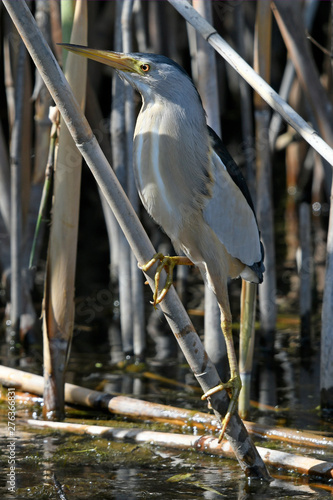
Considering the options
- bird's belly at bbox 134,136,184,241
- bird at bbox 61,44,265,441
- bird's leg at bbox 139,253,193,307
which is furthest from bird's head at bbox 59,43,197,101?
bird's leg at bbox 139,253,193,307

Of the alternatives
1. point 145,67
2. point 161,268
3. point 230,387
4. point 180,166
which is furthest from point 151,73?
point 230,387

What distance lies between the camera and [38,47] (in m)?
1.33

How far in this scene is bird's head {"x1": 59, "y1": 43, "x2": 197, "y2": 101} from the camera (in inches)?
69.0

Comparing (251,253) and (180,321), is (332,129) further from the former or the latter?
(180,321)

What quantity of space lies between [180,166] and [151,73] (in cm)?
27

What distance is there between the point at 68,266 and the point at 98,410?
579 millimetres

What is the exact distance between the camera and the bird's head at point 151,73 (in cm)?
175

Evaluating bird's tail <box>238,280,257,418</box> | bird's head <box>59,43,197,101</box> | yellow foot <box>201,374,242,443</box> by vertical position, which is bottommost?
yellow foot <box>201,374,242,443</box>

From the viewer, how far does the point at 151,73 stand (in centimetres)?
177

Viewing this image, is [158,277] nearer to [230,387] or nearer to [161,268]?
[161,268]

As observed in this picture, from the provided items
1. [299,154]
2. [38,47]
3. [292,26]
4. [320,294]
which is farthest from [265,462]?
[299,154]

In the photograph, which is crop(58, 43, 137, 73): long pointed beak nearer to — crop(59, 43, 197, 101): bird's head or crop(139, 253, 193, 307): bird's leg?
crop(59, 43, 197, 101): bird's head

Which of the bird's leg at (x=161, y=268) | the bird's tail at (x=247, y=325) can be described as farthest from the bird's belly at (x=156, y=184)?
the bird's tail at (x=247, y=325)

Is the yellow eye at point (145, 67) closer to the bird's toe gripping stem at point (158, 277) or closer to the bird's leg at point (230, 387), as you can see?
the bird's toe gripping stem at point (158, 277)
